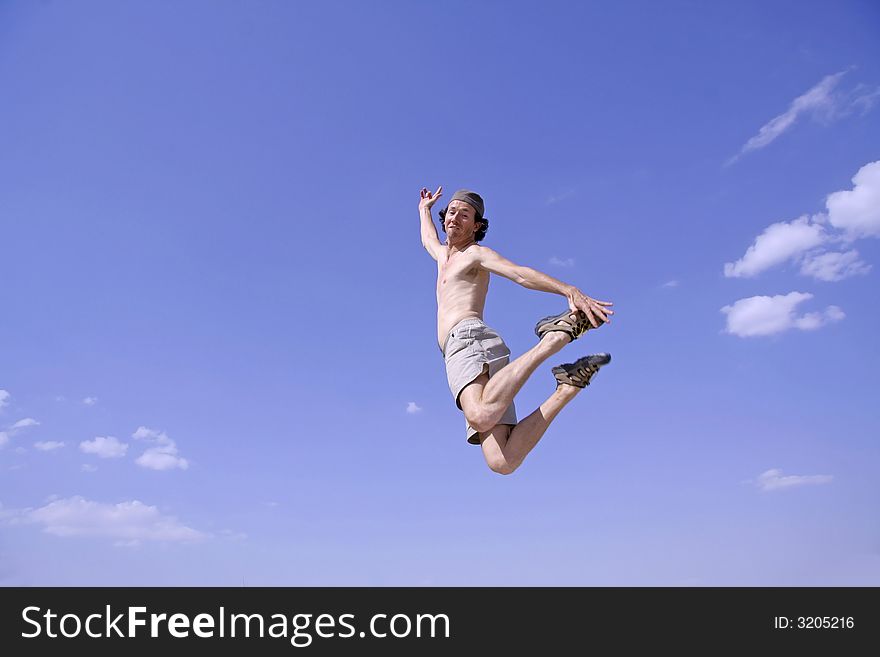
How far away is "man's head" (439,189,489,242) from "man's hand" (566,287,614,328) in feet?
6.61

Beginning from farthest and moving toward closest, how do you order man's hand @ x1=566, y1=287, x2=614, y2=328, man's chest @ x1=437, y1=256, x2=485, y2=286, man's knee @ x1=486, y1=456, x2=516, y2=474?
man's chest @ x1=437, y1=256, x2=485, y2=286, man's knee @ x1=486, y1=456, x2=516, y2=474, man's hand @ x1=566, y1=287, x2=614, y2=328

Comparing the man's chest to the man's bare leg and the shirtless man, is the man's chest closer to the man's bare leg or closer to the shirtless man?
the shirtless man

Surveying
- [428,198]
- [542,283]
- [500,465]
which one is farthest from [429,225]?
[500,465]

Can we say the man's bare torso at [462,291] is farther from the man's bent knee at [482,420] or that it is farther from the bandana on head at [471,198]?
the man's bent knee at [482,420]

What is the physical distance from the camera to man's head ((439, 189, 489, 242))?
7488 mm

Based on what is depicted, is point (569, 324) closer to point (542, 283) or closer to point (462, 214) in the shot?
point (542, 283)

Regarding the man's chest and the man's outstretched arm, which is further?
the man's chest

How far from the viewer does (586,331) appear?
5938 millimetres

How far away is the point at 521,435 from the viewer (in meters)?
6.36

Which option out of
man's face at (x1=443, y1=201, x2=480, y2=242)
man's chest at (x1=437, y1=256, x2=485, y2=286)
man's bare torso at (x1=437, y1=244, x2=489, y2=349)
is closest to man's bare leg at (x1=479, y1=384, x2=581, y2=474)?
man's bare torso at (x1=437, y1=244, x2=489, y2=349)
